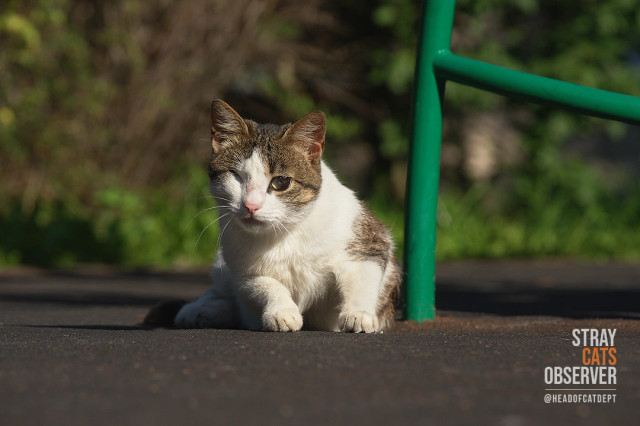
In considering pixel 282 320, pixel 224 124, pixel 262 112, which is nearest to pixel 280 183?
pixel 224 124

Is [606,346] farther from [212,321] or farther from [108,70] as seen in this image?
[108,70]

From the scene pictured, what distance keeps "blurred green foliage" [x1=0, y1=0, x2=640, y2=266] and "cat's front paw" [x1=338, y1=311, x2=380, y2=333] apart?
3.30 metres

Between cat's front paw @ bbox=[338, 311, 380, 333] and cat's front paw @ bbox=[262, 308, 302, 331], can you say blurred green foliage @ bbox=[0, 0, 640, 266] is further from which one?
cat's front paw @ bbox=[262, 308, 302, 331]

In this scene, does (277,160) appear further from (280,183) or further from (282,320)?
(282,320)

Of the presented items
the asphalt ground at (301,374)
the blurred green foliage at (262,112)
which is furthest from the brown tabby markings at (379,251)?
the blurred green foliage at (262,112)

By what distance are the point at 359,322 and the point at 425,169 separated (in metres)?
0.86

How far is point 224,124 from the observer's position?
3223 millimetres

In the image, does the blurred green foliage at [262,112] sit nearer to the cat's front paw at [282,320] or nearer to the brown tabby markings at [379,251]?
the brown tabby markings at [379,251]

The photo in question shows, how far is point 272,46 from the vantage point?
8234mm

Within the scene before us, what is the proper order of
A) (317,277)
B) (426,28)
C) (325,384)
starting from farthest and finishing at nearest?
(426,28), (317,277), (325,384)

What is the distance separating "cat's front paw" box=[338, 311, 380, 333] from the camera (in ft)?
9.14

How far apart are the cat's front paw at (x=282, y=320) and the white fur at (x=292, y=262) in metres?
0.09

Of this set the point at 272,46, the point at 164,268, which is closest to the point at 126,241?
the point at 164,268

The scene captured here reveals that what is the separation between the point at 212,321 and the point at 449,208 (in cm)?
604
